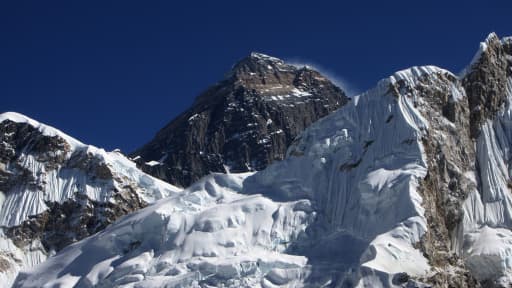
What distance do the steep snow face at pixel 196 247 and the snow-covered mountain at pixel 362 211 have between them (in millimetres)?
194

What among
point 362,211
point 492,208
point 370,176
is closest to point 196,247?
point 362,211

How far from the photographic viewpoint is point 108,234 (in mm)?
169875

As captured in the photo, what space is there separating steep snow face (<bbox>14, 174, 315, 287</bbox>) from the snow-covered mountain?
0.19 meters

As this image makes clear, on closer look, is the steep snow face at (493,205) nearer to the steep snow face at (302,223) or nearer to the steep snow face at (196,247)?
the steep snow face at (302,223)

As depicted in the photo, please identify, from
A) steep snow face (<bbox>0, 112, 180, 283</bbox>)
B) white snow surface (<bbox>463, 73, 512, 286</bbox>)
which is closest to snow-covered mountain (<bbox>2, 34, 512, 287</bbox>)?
white snow surface (<bbox>463, 73, 512, 286</bbox>)

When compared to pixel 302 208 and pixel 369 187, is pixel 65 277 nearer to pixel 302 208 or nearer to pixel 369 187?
pixel 302 208

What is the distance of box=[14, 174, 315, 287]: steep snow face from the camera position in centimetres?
14938

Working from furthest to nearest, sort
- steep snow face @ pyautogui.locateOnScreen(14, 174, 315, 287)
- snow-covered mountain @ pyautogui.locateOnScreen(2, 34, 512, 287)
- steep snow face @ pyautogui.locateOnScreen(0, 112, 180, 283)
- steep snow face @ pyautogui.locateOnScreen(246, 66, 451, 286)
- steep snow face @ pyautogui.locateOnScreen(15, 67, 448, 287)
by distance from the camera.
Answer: steep snow face @ pyautogui.locateOnScreen(0, 112, 180, 283)
steep snow face @ pyautogui.locateOnScreen(14, 174, 315, 287)
steep snow face @ pyautogui.locateOnScreen(15, 67, 448, 287)
snow-covered mountain @ pyautogui.locateOnScreen(2, 34, 512, 287)
steep snow face @ pyautogui.locateOnScreen(246, 66, 451, 286)

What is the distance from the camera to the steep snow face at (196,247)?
149375 mm

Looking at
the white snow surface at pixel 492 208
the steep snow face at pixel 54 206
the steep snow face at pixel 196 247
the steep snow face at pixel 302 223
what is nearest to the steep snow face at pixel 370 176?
the steep snow face at pixel 302 223

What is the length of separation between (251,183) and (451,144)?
2983cm

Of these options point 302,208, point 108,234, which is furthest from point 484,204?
point 108,234

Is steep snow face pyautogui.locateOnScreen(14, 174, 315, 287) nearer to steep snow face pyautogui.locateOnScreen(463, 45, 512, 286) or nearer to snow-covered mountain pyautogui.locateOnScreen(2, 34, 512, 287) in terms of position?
snow-covered mountain pyautogui.locateOnScreen(2, 34, 512, 287)

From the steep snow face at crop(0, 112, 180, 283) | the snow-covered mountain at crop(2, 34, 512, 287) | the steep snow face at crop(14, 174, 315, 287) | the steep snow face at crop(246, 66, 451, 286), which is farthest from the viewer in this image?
the steep snow face at crop(0, 112, 180, 283)
